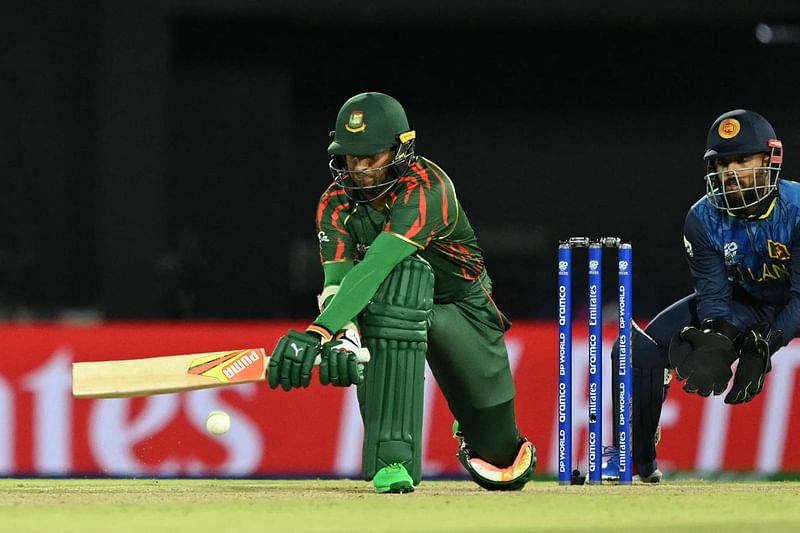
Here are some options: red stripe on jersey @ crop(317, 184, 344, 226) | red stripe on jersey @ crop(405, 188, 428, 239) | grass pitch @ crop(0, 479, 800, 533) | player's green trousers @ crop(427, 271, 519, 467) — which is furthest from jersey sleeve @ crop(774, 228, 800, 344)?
red stripe on jersey @ crop(317, 184, 344, 226)

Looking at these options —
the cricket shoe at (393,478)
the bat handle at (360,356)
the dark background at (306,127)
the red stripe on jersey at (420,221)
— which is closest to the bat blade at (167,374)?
the bat handle at (360,356)

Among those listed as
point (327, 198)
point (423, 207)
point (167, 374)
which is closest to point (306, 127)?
point (327, 198)

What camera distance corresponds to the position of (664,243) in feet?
52.1

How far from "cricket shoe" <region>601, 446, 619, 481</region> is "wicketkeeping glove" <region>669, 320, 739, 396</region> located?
319 mm

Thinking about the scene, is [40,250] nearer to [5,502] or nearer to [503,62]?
[503,62]

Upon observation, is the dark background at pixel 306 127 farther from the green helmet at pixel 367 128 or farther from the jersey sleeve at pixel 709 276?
the green helmet at pixel 367 128

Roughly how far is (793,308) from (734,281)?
26 centimetres

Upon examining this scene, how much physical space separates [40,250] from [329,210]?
8.74 m

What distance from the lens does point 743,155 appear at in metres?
4.66

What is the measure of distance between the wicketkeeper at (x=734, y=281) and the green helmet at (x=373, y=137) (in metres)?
0.98

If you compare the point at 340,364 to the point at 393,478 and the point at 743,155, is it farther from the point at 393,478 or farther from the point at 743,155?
the point at 743,155

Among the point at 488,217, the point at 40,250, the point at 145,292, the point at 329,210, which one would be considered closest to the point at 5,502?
the point at 329,210

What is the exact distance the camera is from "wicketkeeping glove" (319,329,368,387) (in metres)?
4.06

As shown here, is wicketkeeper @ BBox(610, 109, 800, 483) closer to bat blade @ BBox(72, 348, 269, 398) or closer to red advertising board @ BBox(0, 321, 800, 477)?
bat blade @ BBox(72, 348, 269, 398)
